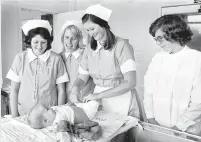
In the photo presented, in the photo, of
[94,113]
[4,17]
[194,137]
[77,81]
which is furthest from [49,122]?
[4,17]

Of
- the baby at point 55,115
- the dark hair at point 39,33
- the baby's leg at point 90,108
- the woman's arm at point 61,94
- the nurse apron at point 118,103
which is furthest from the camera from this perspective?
the woman's arm at point 61,94

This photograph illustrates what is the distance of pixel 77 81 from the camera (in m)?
1.30

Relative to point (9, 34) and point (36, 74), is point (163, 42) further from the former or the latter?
point (9, 34)

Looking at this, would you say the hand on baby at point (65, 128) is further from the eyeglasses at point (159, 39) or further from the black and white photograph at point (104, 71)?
the eyeglasses at point (159, 39)

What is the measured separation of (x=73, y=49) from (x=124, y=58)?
401 mm

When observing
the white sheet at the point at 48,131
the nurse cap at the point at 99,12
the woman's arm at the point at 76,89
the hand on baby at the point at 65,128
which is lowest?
the white sheet at the point at 48,131

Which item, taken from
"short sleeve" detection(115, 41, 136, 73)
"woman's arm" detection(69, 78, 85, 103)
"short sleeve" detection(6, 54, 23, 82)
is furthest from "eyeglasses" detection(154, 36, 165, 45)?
"short sleeve" detection(6, 54, 23, 82)

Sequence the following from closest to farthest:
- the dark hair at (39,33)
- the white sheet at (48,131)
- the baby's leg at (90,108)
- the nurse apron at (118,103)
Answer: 1. the white sheet at (48,131)
2. the baby's leg at (90,108)
3. the nurse apron at (118,103)
4. the dark hair at (39,33)

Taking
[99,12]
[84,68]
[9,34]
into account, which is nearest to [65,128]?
[84,68]

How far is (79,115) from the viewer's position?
101cm

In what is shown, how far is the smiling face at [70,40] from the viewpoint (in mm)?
1358

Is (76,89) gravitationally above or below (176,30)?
below

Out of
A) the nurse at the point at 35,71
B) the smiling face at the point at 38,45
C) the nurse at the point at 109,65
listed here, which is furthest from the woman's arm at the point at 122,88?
the smiling face at the point at 38,45

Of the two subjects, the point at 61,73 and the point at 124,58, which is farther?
the point at 61,73
